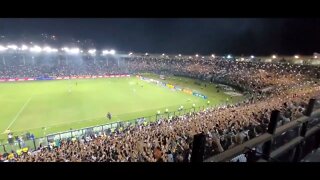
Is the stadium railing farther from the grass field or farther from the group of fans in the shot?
the grass field

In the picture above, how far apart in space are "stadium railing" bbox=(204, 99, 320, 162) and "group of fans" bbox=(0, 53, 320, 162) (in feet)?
1.10

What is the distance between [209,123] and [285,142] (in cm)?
1059

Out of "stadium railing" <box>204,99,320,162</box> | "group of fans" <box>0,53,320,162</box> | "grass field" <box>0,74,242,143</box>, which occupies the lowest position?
"grass field" <box>0,74,242,143</box>

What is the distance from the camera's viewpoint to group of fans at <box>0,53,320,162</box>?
850 cm

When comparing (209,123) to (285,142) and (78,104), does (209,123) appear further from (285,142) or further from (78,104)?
(78,104)

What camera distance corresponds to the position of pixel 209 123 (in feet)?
46.9

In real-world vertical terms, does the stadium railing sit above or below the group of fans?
above

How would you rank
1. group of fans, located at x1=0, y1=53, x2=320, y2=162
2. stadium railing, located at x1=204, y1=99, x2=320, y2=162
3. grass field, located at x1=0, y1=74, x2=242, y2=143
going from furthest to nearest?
grass field, located at x1=0, y1=74, x2=242, y2=143
group of fans, located at x1=0, y1=53, x2=320, y2=162
stadium railing, located at x1=204, y1=99, x2=320, y2=162

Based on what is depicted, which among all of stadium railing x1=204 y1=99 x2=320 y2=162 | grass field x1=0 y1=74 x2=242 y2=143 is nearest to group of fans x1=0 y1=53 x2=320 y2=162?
stadium railing x1=204 y1=99 x2=320 y2=162

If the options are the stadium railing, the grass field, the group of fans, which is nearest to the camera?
the stadium railing

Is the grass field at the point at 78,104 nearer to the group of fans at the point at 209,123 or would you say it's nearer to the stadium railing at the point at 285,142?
the group of fans at the point at 209,123

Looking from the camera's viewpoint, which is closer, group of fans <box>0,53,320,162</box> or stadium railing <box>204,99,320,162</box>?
stadium railing <box>204,99,320,162</box>
